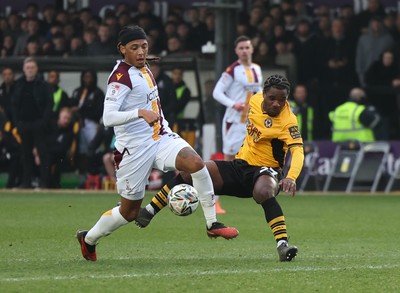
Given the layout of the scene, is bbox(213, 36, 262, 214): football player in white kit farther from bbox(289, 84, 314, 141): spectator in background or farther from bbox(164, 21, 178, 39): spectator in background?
bbox(164, 21, 178, 39): spectator in background

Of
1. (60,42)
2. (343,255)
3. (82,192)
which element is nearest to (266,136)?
→ (343,255)

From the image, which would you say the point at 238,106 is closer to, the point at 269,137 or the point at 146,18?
the point at 269,137

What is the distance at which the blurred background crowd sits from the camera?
2048 cm

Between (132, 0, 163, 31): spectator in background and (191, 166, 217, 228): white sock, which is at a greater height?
(191, 166, 217, 228): white sock

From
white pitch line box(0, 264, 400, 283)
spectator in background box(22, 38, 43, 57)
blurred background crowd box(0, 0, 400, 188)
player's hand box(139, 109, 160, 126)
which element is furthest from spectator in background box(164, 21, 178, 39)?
white pitch line box(0, 264, 400, 283)

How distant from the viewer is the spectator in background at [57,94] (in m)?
20.6

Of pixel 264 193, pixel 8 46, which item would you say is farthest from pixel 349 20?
pixel 264 193

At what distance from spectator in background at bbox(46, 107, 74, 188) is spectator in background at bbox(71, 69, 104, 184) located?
0.20 m

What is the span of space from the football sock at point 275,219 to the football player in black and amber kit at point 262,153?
0.17m

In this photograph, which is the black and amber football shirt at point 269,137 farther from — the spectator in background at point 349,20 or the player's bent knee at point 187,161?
the spectator in background at point 349,20

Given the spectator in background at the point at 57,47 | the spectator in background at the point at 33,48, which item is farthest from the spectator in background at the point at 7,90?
the spectator in background at the point at 57,47

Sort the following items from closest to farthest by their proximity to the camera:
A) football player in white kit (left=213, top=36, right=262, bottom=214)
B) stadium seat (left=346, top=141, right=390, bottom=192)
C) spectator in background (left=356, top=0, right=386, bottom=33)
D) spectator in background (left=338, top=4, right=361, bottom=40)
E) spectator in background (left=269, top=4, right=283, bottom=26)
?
football player in white kit (left=213, top=36, right=262, bottom=214), stadium seat (left=346, top=141, right=390, bottom=192), spectator in background (left=338, top=4, right=361, bottom=40), spectator in background (left=356, top=0, right=386, bottom=33), spectator in background (left=269, top=4, right=283, bottom=26)

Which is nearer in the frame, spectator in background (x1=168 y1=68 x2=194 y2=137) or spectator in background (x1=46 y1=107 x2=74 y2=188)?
spectator in background (x1=168 y1=68 x2=194 y2=137)

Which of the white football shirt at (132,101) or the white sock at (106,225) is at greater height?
the white football shirt at (132,101)
